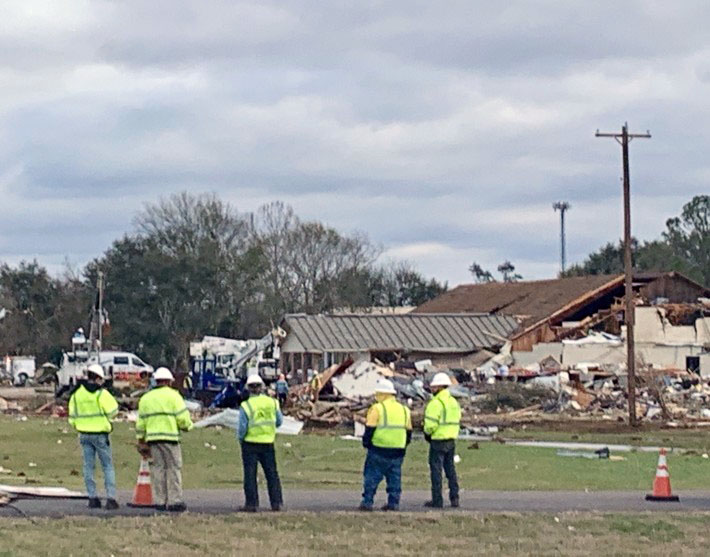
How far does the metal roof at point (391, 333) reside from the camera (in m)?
73.9

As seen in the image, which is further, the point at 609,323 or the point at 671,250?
the point at 671,250

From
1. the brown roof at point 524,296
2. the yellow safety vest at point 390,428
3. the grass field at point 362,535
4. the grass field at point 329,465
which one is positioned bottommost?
the grass field at point 362,535

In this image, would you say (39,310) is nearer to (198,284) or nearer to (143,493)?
(198,284)

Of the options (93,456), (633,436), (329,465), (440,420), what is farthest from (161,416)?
(633,436)

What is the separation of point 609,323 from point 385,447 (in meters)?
58.2

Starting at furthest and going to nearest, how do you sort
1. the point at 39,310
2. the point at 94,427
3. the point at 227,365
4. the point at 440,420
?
the point at 39,310, the point at 227,365, the point at 440,420, the point at 94,427

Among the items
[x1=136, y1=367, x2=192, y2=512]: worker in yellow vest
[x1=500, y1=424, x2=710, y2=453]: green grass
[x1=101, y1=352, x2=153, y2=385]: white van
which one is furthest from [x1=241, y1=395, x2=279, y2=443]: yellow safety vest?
[x1=101, y1=352, x2=153, y2=385]: white van

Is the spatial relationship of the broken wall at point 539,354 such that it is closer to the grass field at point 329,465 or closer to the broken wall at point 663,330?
the broken wall at point 663,330

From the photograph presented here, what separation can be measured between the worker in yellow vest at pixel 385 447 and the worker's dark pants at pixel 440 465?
2.19ft

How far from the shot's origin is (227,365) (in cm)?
6856

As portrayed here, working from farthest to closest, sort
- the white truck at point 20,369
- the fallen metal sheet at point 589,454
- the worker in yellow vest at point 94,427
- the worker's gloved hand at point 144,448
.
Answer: the white truck at point 20,369
the fallen metal sheet at point 589,454
the worker in yellow vest at point 94,427
the worker's gloved hand at point 144,448

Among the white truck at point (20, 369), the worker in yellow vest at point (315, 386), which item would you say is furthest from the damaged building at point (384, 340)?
the white truck at point (20, 369)

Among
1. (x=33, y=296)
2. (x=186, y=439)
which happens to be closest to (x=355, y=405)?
(x=186, y=439)

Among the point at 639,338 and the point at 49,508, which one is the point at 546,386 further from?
the point at 49,508
